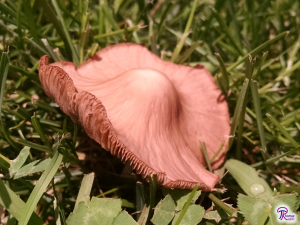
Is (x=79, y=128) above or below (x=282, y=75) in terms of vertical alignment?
below

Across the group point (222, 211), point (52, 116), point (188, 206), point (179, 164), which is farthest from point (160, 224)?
point (52, 116)

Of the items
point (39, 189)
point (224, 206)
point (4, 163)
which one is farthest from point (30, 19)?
point (224, 206)

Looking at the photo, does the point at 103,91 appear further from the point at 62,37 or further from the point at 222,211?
the point at 222,211

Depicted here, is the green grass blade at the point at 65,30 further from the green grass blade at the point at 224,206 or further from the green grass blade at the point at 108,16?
the green grass blade at the point at 224,206

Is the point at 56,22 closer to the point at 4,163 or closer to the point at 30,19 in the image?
the point at 30,19

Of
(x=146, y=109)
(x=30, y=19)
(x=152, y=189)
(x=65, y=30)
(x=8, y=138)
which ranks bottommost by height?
(x=152, y=189)

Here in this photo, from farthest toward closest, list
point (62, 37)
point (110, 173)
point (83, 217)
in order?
point (62, 37), point (110, 173), point (83, 217)

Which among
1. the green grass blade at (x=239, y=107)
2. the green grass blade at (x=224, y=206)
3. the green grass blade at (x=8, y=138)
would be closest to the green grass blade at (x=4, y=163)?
the green grass blade at (x=8, y=138)
